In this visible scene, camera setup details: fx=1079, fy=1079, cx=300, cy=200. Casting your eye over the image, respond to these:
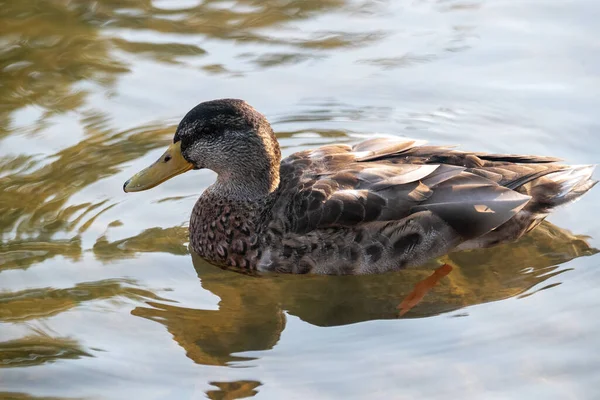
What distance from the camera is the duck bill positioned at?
7.76 m

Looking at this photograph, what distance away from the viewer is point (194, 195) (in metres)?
8.77

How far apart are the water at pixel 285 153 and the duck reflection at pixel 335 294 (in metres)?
0.02

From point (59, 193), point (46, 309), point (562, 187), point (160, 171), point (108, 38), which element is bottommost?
point (46, 309)

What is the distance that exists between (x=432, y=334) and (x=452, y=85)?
137 inches

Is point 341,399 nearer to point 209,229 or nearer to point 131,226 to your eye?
point 209,229

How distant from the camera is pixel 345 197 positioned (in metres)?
7.40

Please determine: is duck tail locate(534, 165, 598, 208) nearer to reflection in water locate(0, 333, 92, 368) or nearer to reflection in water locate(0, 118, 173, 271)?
reflection in water locate(0, 118, 173, 271)

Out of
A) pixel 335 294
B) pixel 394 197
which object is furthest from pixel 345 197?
pixel 335 294

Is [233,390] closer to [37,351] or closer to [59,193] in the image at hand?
[37,351]

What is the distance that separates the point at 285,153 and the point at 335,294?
81.1 inches

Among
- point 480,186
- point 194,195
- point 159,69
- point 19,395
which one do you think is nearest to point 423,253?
point 480,186

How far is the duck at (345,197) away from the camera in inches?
293

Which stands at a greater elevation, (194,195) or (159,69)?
(159,69)

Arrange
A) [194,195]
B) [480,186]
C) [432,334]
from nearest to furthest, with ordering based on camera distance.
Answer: [432,334], [480,186], [194,195]
